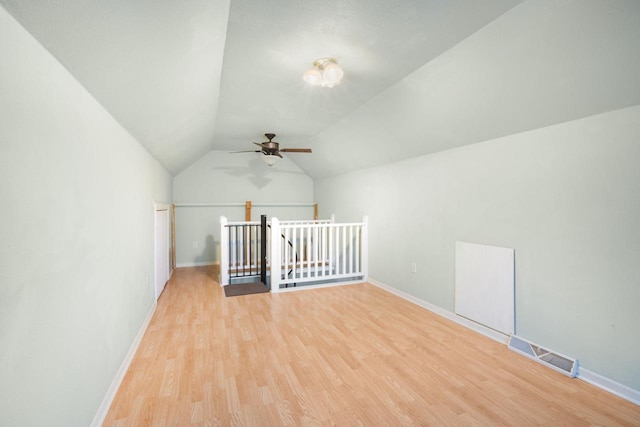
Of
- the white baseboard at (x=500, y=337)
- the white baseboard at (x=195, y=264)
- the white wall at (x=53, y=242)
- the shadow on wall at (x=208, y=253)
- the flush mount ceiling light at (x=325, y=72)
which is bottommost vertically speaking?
the white baseboard at (x=500, y=337)

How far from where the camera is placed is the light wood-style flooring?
5.85ft

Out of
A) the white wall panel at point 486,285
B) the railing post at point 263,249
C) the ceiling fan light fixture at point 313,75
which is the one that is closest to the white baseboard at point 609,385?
the white wall panel at point 486,285

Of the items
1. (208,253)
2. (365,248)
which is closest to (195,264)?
(208,253)

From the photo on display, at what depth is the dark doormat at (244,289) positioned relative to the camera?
4.26 meters

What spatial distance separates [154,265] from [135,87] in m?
2.60

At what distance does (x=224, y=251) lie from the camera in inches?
184

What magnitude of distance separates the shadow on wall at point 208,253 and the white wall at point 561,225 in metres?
4.74

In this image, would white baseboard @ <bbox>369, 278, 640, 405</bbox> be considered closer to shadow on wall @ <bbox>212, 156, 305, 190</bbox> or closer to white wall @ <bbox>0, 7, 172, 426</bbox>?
white wall @ <bbox>0, 7, 172, 426</bbox>

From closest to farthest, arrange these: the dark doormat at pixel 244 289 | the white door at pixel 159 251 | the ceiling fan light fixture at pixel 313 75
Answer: the ceiling fan light fixture at pixel 313 75, the white door at pixel 159 251, the dark doormat at pixel 244 289

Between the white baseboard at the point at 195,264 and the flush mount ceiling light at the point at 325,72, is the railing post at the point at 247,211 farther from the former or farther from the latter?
the flush mount ceiling light at the point at 325,72

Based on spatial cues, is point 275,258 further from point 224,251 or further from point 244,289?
point 224,251

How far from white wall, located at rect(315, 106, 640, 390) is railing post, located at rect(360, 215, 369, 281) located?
1349mm

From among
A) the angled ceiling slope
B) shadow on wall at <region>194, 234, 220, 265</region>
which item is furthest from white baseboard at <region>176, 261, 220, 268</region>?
the angled ceiling slope

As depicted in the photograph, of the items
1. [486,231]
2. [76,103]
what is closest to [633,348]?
[486,231]
